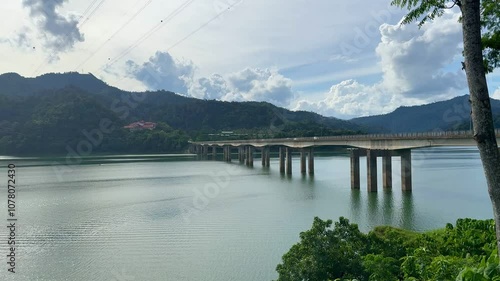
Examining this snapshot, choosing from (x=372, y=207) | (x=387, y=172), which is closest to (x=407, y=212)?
(x=372, y=207)

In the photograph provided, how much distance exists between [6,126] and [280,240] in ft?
486

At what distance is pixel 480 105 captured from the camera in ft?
24.1

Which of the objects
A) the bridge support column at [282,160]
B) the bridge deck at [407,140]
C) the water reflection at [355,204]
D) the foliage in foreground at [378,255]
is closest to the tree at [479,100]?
the foliage in foreground at [378,255]

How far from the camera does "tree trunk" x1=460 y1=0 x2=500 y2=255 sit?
732cm

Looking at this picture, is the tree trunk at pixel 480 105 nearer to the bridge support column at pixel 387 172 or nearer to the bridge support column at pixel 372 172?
the bridge support column at pixel 372 172

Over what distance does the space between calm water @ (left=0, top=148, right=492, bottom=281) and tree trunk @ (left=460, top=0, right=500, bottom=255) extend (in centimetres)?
1275

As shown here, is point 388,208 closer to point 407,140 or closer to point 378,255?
point 407,140

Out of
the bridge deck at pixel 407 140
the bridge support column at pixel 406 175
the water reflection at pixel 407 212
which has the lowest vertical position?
the water reflection at pixel 407 212

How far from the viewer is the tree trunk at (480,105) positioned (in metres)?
7.32

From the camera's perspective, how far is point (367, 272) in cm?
1226

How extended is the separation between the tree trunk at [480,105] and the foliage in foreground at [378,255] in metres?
2.61

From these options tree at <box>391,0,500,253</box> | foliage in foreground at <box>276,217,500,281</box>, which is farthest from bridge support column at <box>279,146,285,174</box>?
tree at <box>391,0,500,253</box>

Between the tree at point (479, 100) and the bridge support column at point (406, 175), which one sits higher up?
the tree at point (479, 100)

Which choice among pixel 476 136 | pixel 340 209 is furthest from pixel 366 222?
pixel 476 136
